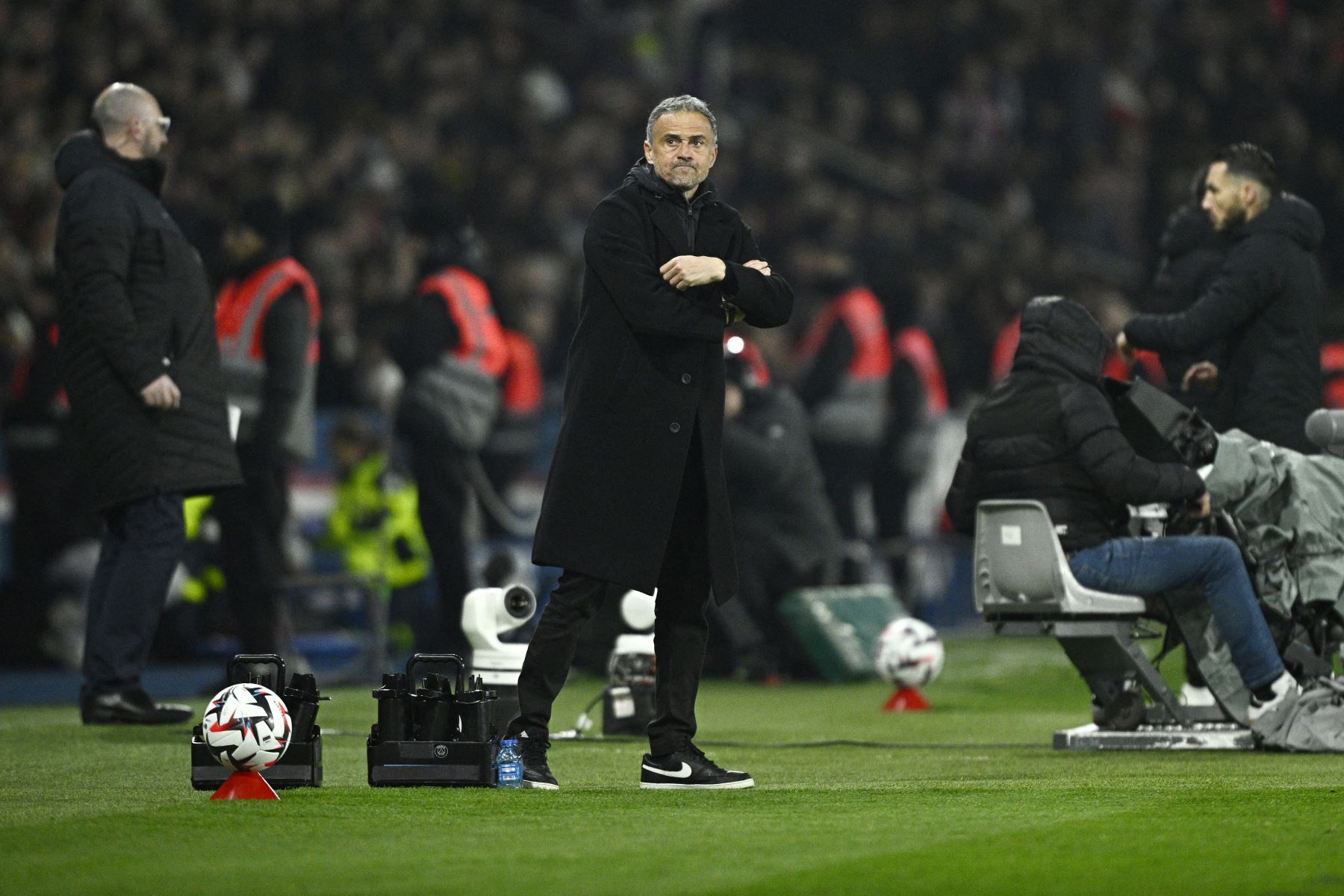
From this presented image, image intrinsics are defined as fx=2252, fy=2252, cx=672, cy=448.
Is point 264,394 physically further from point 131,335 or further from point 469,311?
point 131,335

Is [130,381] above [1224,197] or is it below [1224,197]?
below

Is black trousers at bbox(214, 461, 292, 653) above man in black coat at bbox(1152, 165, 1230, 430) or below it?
below

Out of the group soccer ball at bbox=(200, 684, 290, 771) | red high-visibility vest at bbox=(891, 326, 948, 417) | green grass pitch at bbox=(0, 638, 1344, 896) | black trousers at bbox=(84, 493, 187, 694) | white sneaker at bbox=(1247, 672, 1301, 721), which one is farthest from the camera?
red high-visibility vest at bbox=(891, 326, 948, 417)

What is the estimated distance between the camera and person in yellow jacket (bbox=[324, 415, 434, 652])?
14.4 metres

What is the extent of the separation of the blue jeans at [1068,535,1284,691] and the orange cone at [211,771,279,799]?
347 centimetres

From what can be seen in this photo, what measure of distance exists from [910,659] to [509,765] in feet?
15.9

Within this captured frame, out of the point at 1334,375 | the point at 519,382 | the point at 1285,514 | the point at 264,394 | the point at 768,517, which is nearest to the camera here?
the point at 1285,514

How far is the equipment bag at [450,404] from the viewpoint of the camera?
13.5 metres

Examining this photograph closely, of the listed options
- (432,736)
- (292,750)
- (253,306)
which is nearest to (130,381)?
(253,306)

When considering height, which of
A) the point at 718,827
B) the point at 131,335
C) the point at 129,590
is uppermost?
the point at 131,335

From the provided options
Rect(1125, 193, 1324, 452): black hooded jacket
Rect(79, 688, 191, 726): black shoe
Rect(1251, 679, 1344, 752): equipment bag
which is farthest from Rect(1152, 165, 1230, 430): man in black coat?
Rect(79, 688, 191, 726): black shoe

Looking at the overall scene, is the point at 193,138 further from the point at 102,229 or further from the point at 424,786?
the point at 424,786

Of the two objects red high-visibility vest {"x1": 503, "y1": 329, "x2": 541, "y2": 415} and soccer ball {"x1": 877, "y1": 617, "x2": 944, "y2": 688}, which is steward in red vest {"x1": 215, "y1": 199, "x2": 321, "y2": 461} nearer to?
red high-visibility vest {"x1": 503, "y1": 329, "x2": 541, "y2": 415}

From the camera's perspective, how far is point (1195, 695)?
9.69m
